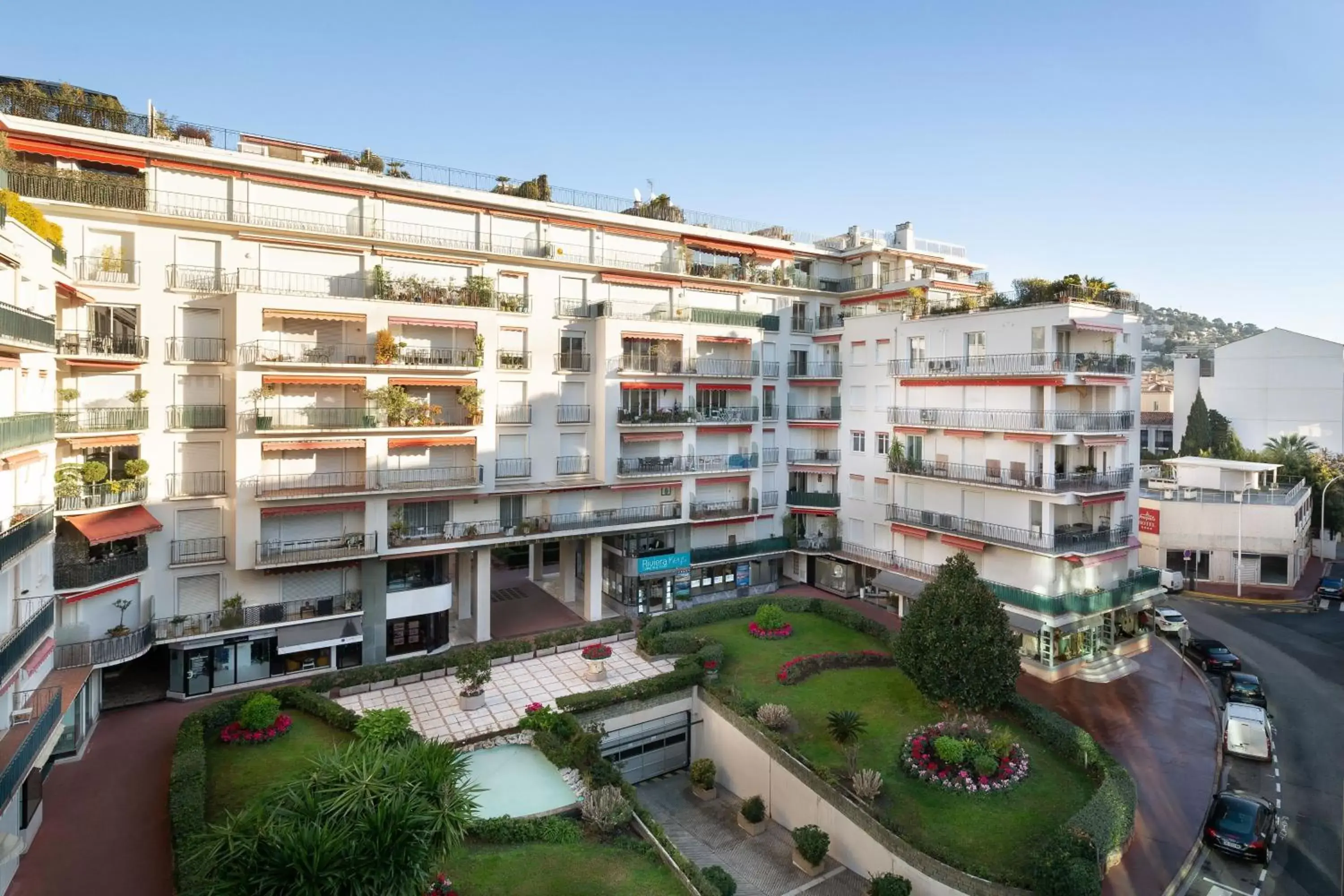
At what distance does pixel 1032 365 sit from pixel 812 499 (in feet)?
49.0

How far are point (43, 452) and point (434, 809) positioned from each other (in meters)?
17.6

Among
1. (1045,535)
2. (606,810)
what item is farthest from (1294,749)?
(606,810)

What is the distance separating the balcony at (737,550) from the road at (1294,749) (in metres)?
22.1

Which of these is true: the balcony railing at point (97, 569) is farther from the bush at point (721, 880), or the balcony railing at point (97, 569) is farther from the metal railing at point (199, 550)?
the bush at point (721, 880)

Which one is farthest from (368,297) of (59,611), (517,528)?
(59,611)

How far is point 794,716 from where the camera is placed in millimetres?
26516

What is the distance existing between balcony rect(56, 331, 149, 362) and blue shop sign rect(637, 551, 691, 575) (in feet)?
76.0

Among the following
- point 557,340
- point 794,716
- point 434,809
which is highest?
point 557,340

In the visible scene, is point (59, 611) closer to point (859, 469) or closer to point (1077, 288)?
point (859, 469)

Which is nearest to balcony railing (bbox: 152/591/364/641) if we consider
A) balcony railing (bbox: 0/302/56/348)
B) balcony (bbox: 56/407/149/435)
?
balcony (bbox: 56/407/149/435)

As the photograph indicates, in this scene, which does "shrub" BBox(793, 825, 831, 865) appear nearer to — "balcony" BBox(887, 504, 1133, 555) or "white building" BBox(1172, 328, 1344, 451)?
"balcony" BBox(887, 504, 1133, 555)

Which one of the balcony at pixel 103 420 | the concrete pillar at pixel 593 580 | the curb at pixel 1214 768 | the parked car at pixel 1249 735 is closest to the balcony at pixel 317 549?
the balcony at pixel 103 420

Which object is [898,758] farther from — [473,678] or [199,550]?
[199,550]

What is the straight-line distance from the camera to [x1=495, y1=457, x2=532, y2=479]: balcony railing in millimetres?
34344
